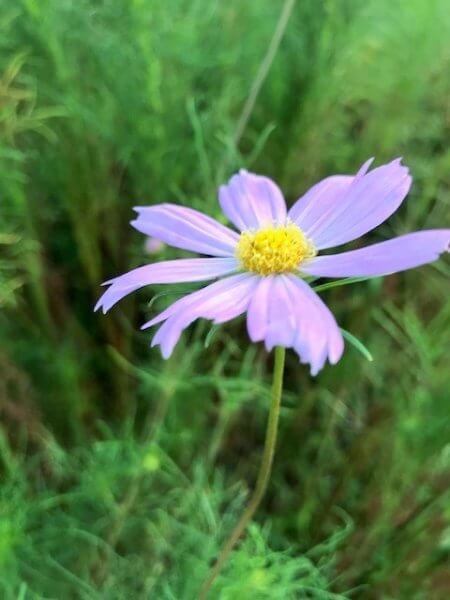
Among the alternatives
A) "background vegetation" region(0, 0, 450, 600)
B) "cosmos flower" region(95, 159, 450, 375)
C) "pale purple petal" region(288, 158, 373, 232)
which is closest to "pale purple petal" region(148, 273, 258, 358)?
"cosmos flower" region(95, 159, 450, 375)

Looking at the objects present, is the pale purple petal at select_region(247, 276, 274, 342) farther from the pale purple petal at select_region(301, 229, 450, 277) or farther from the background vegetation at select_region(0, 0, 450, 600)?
the background vegetation at select_region(0, 0, 450, 600)

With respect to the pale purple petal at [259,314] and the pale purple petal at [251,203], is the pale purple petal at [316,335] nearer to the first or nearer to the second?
the pale purple petal at [259,314]

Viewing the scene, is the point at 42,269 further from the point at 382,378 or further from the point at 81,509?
the point at 382,378

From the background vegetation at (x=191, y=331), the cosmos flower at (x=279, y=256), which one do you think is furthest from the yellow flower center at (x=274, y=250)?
the background vegetation at (x=191, y=331)

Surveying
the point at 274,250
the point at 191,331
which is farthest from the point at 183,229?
the point at 191,331

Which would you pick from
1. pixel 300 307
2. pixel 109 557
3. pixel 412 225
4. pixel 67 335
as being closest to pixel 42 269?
pixel 67 335
